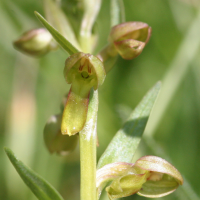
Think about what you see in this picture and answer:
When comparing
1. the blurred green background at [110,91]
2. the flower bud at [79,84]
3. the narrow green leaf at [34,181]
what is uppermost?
the flower bud at [79,84]

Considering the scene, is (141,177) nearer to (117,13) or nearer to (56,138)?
(56,138)

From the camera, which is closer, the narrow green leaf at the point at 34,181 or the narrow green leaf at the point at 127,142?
the narrow green leaf at the point at 34,181

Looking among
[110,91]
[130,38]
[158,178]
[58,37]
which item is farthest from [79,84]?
[110,91]

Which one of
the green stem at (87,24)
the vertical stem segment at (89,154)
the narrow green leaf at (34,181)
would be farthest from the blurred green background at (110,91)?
the narrow green leaf at (34,181)

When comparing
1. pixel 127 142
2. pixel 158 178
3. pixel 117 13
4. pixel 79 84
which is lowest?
pixel 158 178

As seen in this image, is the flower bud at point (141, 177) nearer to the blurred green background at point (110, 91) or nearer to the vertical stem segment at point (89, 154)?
the vertical stem segment at point (89, 154)
